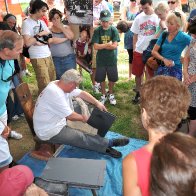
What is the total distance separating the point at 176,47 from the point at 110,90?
1.71 metres

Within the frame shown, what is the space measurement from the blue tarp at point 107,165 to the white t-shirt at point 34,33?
1663mm

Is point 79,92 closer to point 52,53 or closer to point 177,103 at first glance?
point 52,53

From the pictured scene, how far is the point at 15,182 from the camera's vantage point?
2.28 meters

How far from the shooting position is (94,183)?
2752mm

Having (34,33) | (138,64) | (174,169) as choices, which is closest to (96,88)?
(138,64)

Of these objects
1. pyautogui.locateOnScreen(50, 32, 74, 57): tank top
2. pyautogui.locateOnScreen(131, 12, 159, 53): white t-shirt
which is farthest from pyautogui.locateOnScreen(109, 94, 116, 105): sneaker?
pyautogui.locateOnScreen(50, 32, 74, 57): tank top

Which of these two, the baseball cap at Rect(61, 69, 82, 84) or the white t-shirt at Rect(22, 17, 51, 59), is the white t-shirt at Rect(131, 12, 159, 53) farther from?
the baseball cap at Rect(61, 69, 82, 84)

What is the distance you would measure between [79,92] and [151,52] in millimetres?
1366

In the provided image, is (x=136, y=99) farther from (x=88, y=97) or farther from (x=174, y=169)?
(x=174, y=169)

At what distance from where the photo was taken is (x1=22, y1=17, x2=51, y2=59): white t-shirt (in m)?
4.69

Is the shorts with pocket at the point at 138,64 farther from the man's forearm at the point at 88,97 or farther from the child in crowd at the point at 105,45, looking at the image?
the man's forearm at the point at 88,97

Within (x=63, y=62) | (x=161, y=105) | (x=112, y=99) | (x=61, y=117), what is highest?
(x=161, y=105)

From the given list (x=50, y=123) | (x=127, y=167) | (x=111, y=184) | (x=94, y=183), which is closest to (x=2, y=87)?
(x=50, y=123)

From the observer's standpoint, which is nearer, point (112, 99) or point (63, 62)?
point (63, 62)
